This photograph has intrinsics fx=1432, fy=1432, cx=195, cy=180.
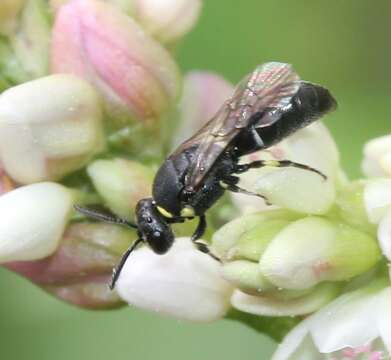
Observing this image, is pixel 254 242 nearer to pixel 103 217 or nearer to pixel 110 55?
pixel 103 217

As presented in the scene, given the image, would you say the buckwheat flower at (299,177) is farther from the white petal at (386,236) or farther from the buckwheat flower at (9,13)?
the buckwheat flower at (9,13)

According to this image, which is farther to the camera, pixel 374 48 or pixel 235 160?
pixel 374 48

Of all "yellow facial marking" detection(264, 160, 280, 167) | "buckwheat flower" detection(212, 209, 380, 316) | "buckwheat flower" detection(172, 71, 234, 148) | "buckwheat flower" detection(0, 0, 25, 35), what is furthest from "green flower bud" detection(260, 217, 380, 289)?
"buckwheat flower" detection(0, 0, 25, 35)

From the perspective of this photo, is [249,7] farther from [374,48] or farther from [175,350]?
[175,350]

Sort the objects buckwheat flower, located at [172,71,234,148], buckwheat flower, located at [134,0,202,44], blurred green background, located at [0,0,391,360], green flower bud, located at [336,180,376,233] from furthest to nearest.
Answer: blurred green background, located at [0,0,391,360] < buckwheat flower, located at [172,71,234,148] < buckwheat flower, located at [134,0,202,44] < green flower bud, located at [336,180,376,233]

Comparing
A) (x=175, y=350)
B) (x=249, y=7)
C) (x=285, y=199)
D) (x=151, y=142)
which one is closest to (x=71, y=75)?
(x=151, y=142)

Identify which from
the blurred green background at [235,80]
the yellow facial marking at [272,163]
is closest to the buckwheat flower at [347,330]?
the yellow facial marking at [272,163]

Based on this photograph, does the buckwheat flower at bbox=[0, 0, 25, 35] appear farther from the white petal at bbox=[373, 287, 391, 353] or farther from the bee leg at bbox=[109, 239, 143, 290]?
the white petal at bbox=[373, 287, 391, 353]
